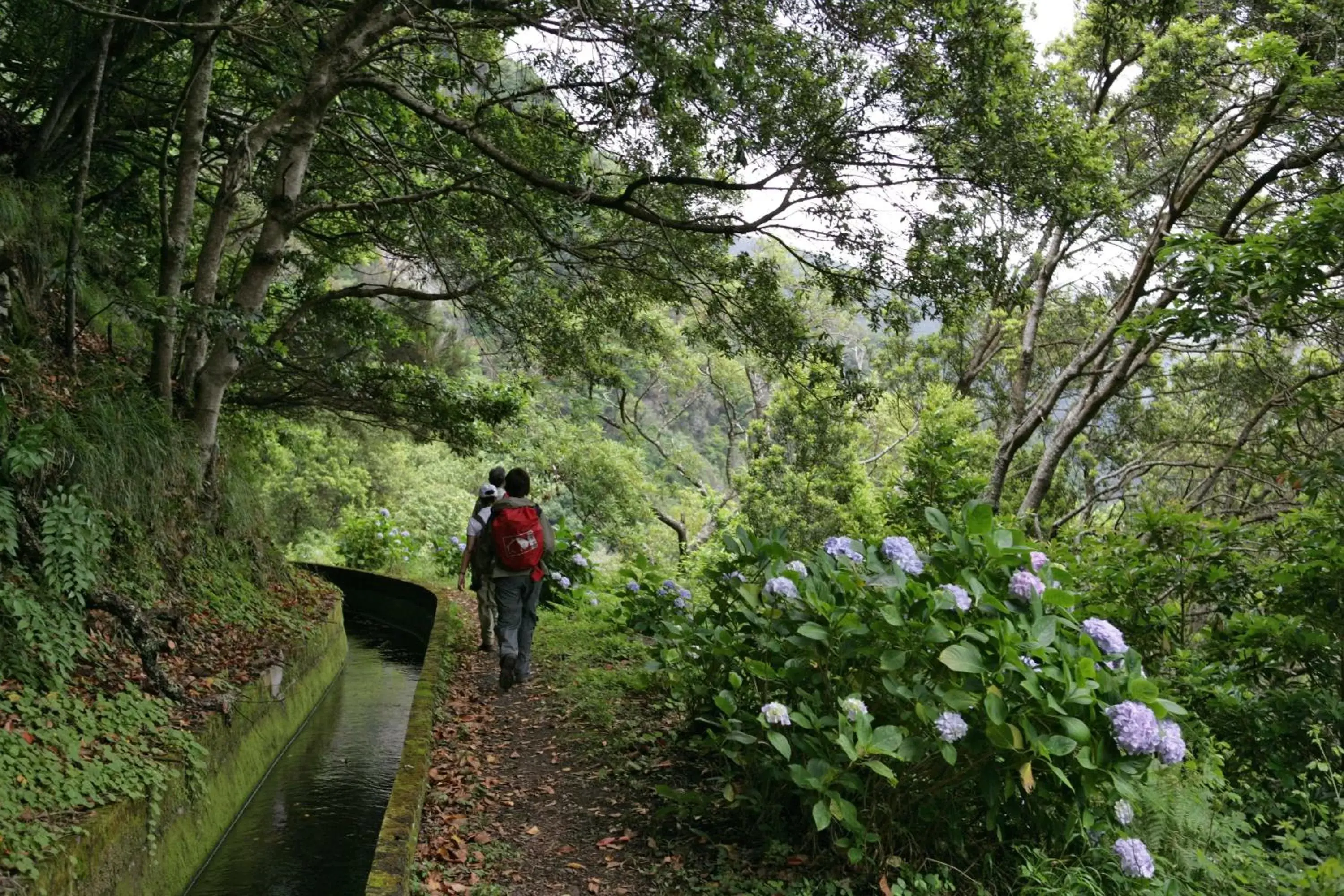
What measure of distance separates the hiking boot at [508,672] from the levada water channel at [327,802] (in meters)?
1.20

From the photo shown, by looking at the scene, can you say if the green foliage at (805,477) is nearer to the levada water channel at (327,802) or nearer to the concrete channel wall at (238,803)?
the levada water channel at (327,802)

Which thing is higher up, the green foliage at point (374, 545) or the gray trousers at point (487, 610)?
the gray trousers at point (487, 610)

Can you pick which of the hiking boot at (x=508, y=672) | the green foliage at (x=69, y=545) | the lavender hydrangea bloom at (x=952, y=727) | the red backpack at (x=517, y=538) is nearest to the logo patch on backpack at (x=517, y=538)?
the red backpack at (x=517, y=538)

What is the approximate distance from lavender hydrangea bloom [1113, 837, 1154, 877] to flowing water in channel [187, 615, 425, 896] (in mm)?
4482

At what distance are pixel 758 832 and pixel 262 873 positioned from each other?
11.3 ft

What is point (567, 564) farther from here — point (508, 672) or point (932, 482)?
point (932, 482)

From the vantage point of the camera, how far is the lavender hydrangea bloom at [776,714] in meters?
3.68

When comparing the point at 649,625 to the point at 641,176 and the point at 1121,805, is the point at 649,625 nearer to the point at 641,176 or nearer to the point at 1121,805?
the point at 641,176

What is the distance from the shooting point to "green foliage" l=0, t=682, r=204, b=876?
3877mm

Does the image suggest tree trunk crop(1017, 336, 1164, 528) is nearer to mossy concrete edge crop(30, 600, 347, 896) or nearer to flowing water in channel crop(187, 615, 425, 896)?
flowing water in channel crop(187, 615, 425, 896)

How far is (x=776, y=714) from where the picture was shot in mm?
3693

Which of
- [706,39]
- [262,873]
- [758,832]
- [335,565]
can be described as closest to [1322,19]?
[706,39]

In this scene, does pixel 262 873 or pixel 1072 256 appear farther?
pixel 1072 256

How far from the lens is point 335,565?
1770 centimetres
